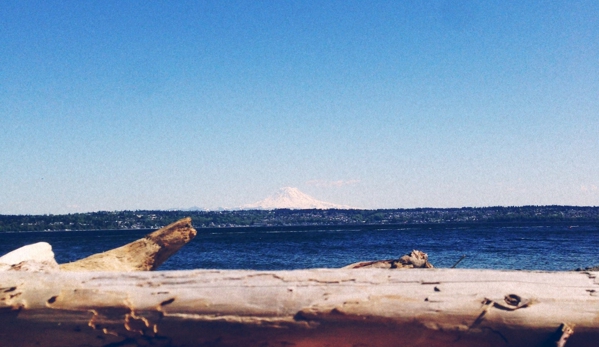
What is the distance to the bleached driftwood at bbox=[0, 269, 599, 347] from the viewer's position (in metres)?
2.68

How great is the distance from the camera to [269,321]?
270 centimetres

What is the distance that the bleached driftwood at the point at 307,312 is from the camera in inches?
106

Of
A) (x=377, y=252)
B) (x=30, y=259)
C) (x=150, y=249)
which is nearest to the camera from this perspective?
(x=30, y=259)

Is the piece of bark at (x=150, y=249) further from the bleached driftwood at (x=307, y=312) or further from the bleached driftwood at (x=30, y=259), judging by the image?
the bleached driftwood at (x=307, y=312)

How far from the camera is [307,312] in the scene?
2.69m

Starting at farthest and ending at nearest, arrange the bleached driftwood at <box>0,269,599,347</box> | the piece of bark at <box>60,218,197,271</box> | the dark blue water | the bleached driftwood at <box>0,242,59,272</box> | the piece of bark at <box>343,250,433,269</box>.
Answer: the dark blue water, the piece of bark at <box>343,250,433,269</box>, the piece of bark at <box>60,218,197,271</box>, the bleached driftwood at <box>0,242,59,272</box>, the bleached driftwood at <box>0,269,599,347</box>

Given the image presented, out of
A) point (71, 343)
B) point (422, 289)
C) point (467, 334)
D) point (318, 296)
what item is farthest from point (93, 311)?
point (467, 334)

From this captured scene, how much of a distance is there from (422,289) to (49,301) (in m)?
2.18

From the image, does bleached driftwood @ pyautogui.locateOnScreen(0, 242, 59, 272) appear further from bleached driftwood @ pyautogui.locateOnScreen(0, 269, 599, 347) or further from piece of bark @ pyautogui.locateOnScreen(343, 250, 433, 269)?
piece of bark @ pyautogui.locateOnScreen(343, 250, 433, 269)

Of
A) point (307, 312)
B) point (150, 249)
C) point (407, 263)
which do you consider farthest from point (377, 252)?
point (307, 312)

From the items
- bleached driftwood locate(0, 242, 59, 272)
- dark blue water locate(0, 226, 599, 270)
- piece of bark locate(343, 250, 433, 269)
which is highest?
bleached driftwood locate(0, 242, 59, 272)

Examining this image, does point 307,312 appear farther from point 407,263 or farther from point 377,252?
point 377,252

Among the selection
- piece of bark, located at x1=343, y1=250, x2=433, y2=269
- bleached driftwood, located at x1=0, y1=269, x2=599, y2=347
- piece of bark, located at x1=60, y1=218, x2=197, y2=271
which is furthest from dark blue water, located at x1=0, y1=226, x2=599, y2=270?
bleached driftwood, located at x1=0, y1=269, x2=599, y2=347

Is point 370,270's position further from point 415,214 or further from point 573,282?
point 415,214
